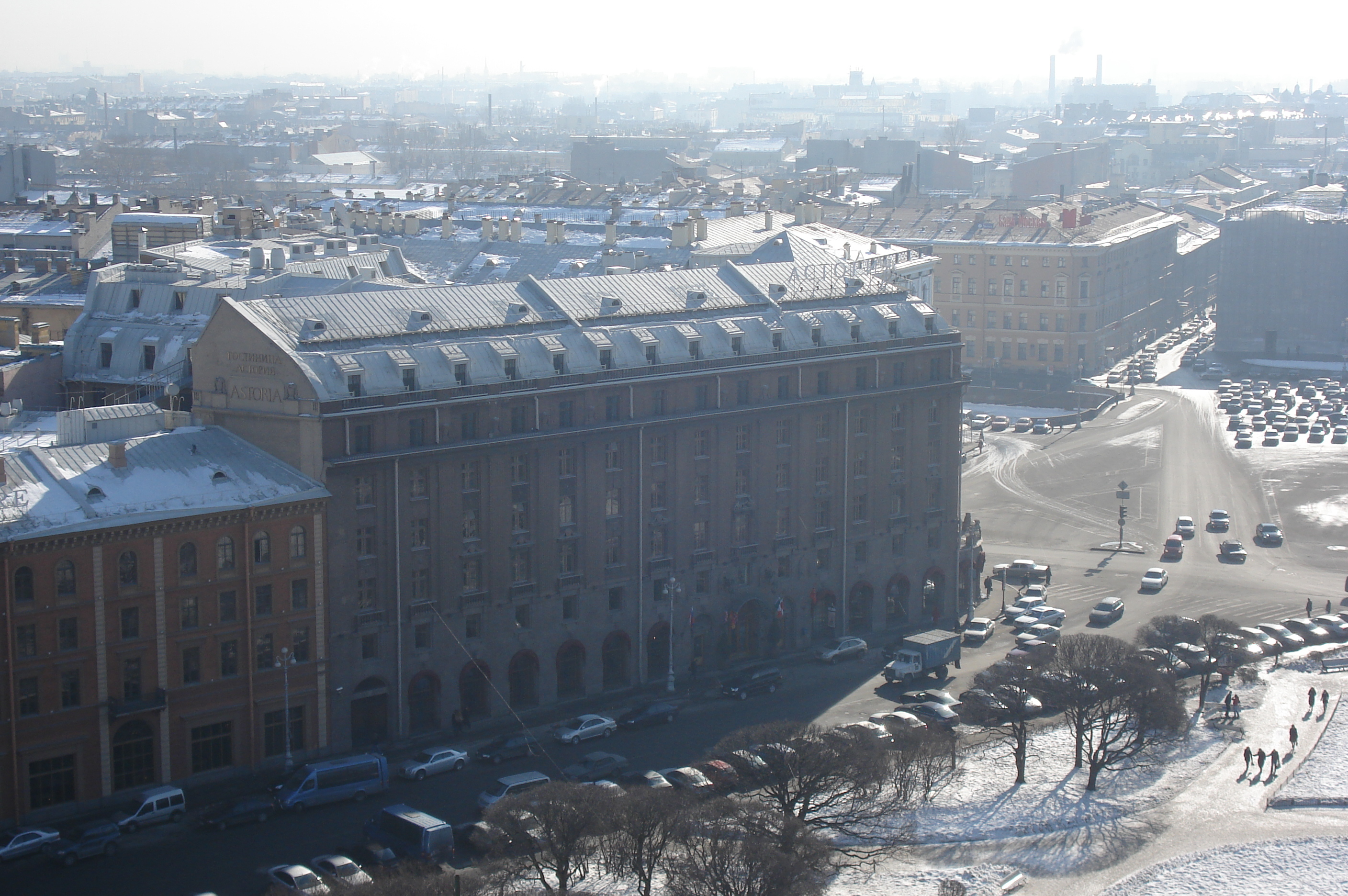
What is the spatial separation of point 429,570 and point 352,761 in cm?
953

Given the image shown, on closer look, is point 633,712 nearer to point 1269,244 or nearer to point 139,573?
point 139,573

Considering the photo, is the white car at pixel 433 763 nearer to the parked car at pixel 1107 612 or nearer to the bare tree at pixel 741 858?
the bare tree at pixel 741 858

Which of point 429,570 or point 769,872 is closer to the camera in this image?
point 769,872

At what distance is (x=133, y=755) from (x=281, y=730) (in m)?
6.02

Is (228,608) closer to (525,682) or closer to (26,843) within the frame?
(26,843)

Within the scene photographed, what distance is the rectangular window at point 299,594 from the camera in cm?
7200

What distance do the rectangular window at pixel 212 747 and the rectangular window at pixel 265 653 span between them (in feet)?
8.23

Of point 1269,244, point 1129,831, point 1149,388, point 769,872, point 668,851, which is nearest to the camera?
point 769,872

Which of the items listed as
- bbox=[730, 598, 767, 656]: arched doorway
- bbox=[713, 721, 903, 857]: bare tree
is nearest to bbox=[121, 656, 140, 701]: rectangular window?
bbox=[713, 721, 903, 857]: bare tree

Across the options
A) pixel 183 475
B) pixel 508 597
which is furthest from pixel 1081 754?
pixel 183 475

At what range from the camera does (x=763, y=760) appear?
62875 mm

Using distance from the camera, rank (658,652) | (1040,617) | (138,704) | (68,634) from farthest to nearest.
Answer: (1040,617) < (658,652) < (138,704) < (68,634)

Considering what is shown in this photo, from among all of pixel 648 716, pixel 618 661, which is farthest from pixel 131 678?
pixel 618 661

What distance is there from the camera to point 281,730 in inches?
2837
